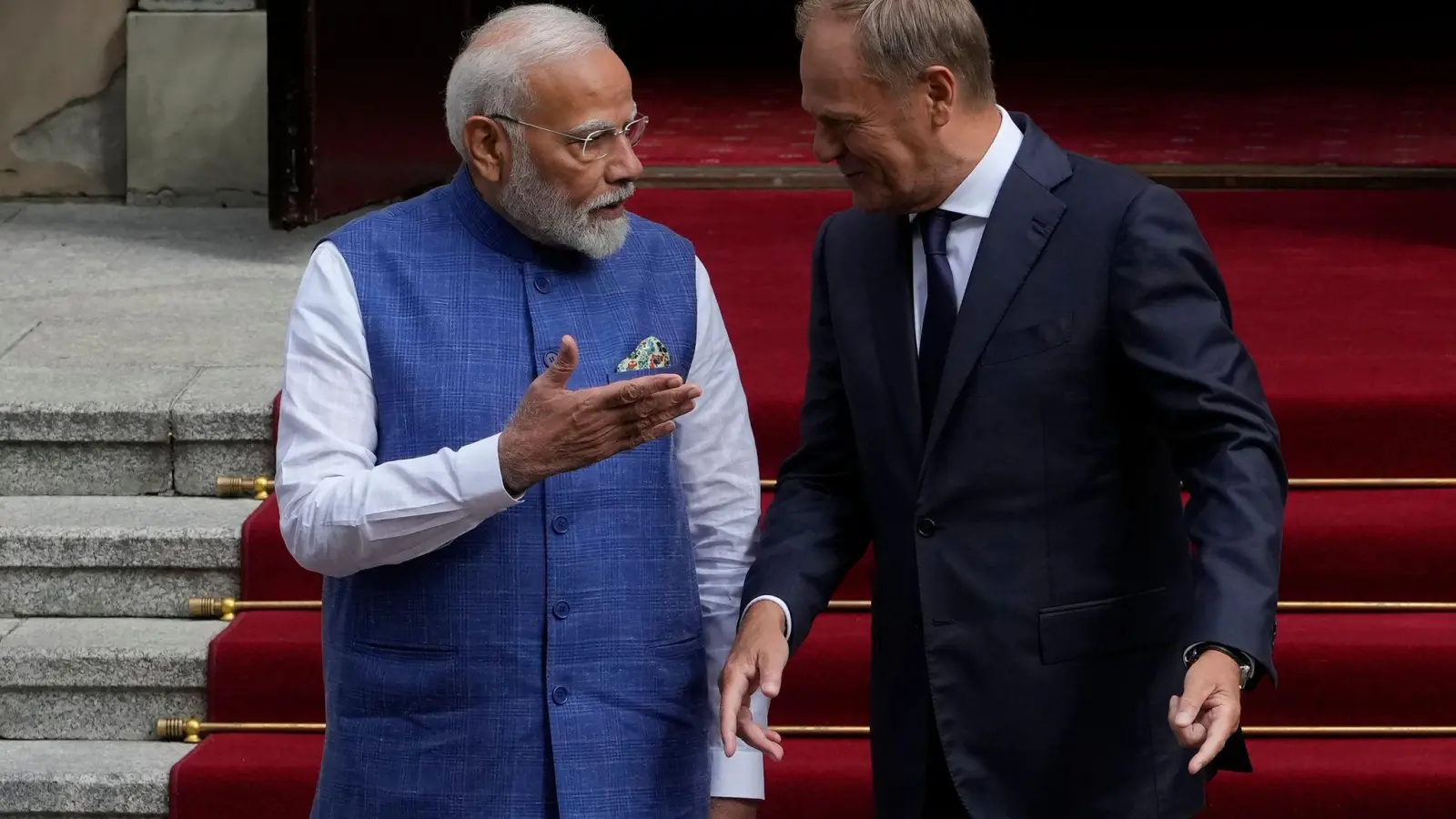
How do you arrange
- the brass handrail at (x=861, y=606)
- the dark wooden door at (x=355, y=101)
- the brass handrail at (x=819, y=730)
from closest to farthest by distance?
the brass handrail at (x=819, y=730) < the brass handrail at (x=861, y=606) < the dark wooden door at (x=355, y=101)

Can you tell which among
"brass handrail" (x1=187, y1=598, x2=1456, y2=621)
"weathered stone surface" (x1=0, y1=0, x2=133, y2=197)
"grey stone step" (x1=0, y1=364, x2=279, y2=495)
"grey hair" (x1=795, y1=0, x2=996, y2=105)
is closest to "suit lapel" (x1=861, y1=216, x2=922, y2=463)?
"grey hair" (x1=795, y1=0, x2=996, y2=105)

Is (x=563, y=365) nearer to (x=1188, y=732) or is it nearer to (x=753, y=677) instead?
(x=753, y=677)

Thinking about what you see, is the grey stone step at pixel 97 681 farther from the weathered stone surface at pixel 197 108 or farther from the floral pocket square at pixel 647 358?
the weathered stone surface at pixel 197 108

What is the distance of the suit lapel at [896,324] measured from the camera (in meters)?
2.10

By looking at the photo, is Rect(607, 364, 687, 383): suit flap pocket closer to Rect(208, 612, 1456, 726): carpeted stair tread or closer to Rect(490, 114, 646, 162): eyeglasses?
Rect(490, 114, 646, 162): eyeglasses

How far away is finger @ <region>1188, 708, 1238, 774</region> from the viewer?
1.71 meters

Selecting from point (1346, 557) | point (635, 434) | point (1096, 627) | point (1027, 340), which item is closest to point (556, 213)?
point (635, 434)

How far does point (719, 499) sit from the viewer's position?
7.51 ft

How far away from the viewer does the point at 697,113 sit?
23.1 feet

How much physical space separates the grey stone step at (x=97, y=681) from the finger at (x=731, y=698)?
1.76 metres

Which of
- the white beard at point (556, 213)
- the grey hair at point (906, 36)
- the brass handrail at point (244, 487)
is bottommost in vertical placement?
the brass handrail at point (244, 487)

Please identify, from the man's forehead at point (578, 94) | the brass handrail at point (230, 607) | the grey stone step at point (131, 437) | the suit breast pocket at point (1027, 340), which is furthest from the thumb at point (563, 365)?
the grey stone step at point (131, 437)

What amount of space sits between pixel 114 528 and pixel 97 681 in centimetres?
30

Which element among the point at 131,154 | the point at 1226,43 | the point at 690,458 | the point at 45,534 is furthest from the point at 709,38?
the point at 690,458
